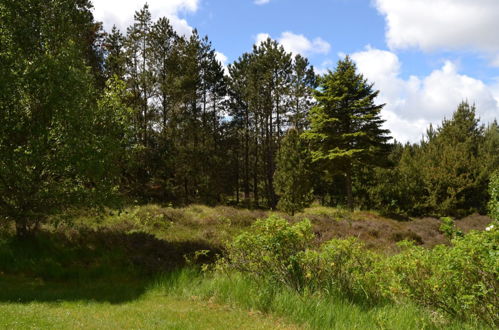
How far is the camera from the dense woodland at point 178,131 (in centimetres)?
1086

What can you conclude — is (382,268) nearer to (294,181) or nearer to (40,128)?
(40,128)

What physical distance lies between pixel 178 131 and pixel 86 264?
2235 centimetres

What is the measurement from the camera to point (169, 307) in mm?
7480

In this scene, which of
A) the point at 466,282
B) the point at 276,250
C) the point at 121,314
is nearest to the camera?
the point at 466,282

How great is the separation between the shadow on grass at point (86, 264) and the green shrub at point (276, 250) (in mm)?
2459

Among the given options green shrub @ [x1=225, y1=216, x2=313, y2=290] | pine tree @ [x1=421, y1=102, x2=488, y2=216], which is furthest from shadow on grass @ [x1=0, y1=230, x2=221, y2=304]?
pine tree @ [x1=421, y1=102, x2=488, y2=216]

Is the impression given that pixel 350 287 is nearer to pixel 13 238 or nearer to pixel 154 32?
pixel 13 238

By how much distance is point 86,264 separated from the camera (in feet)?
36.4

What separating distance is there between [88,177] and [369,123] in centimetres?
2258

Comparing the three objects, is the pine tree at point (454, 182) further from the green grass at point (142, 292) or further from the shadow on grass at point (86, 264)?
the shadow on grass at point (86, 264)

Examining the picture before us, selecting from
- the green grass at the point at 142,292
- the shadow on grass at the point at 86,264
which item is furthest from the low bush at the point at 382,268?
the shadow on grass at the point at 86,264

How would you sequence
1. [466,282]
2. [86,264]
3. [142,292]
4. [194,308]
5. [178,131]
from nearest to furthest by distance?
1. [466,282]
2. [194,308]
3. [142,292]
4. [86,264]
5. [178,131]

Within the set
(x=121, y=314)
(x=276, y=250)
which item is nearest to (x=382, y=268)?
(x=276, y=250)

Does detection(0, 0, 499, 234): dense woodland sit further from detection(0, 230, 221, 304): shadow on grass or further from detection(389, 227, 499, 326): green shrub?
detection(389, 227, 499, 326): green shrub
